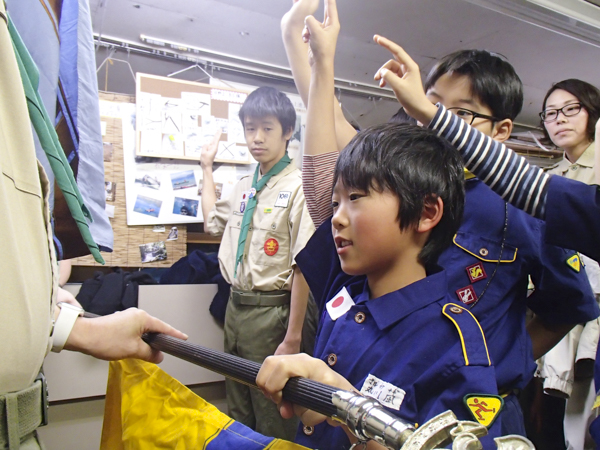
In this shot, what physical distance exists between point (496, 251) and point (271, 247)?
1.11m

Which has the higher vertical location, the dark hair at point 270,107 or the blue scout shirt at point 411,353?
the dark hair at point 270,107

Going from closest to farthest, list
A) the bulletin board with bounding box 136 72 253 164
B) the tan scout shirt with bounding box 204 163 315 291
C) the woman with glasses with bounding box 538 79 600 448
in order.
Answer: the woman with glasses with bounding box 538 79 600 448 < the tan scout shirt with bounding box 204 163 315 291 < the bulletin board with bounding box 136 72 253 164

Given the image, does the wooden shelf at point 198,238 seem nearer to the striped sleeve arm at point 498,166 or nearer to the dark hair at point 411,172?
the dark hair at point 411,172

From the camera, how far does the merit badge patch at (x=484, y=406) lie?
53cm

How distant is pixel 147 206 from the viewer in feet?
7.47

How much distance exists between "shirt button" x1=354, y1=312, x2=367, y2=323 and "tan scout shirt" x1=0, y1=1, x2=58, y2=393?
44cm

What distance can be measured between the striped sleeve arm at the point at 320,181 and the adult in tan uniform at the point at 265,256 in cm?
78

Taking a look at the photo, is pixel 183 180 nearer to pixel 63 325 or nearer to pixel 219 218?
pixel 219 218

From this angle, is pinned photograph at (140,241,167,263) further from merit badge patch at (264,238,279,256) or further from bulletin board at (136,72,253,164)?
merit badge patch at (264,238,279,256)

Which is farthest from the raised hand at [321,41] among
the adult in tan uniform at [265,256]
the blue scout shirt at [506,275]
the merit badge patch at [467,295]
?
the adult in tan uniform at [265,256]

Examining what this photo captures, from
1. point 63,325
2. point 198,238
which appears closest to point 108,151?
point 198,238

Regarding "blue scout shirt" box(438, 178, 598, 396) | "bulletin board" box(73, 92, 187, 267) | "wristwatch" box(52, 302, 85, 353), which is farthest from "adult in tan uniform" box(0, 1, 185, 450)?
"bulletin board" box(73, 92, 187, 267)

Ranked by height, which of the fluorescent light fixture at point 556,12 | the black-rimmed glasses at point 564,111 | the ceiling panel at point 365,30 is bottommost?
the black-rimmed glasses at point 564,111

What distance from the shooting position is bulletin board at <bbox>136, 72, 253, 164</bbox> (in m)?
2.32
